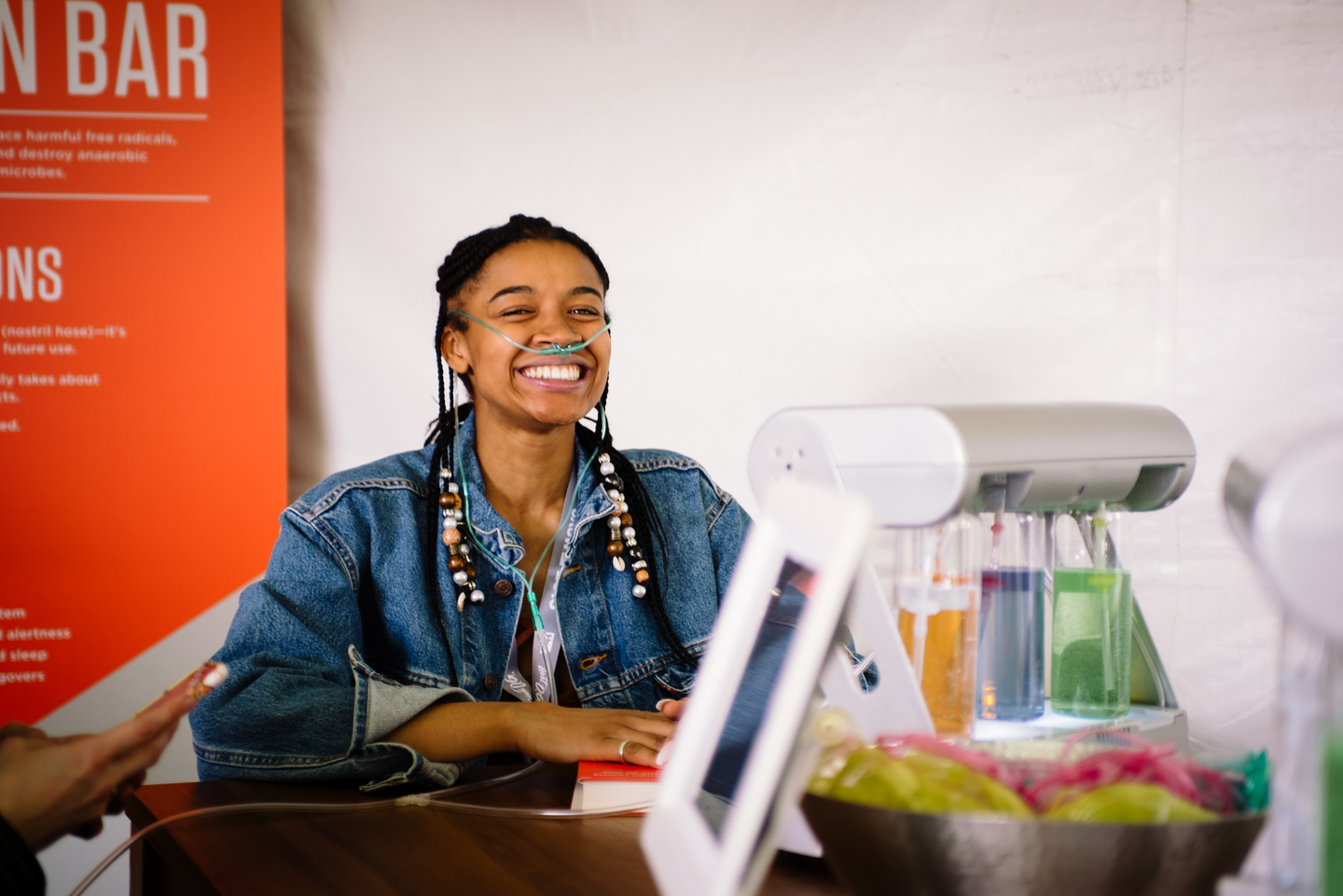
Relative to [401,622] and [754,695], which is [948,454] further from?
[401,622]

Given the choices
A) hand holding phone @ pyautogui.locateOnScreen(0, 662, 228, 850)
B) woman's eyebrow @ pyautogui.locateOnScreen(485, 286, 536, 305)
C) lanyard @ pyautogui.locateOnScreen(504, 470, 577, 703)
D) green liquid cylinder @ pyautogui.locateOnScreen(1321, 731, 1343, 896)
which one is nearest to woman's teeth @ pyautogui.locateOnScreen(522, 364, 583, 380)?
woman's eyebrow @ pyautogui.locateOnScreen(485, 286, 536, 305)

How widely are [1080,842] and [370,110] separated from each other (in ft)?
8.30

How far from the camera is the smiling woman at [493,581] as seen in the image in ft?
4.06

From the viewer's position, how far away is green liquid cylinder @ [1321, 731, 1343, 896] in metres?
0.52

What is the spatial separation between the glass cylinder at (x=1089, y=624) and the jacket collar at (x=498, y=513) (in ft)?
2.53

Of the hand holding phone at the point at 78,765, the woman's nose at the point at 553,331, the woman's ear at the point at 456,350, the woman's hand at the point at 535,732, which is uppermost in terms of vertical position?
the woman's nose at the point at 553,331

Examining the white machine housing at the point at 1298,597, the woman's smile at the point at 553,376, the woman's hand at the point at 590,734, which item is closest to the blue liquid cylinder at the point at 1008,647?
the woman's hand at the point at 590,734

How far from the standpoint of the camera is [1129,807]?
0.63m

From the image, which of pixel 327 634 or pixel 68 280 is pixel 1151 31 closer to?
pixel 327 634

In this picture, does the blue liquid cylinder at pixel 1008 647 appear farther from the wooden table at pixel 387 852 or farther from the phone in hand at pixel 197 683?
the phone in hand at pixel 197 683

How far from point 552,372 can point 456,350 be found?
218 millimetres

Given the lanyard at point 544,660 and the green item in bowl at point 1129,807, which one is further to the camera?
the lanyard at point 544,660

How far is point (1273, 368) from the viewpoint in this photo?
237 cm

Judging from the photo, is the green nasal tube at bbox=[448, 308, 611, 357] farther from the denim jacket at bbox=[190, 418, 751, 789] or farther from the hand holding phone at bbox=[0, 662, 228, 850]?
the hand holding phone at bbox=[0, 662, 228, 850]
